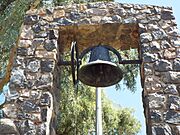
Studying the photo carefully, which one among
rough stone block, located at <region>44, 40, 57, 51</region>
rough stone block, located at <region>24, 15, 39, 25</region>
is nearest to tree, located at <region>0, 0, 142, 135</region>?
rough stone block, located at <region>24, 15, 39, 25</region>

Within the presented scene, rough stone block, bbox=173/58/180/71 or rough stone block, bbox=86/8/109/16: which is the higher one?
rough stone block, bbox=86/8/109/16

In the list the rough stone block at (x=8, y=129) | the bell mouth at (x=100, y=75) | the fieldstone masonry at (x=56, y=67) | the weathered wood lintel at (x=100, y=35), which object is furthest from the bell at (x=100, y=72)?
the rough stone block at (x=8, y=129)

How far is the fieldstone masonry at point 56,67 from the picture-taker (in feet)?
8.66

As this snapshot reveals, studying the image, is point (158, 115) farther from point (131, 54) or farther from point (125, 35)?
point (131, 54)

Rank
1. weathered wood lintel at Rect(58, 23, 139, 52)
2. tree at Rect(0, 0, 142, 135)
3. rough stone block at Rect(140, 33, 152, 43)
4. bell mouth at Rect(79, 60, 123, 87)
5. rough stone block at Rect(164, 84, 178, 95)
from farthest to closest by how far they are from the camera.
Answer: tree at Rect(0, 0, 142, 135) < weathered wood lintel at Rect(58, 23, 139, 52) < rough stone block at Rect(140, 33, 152, 43) < bell mouth at Rect(79, 60, 123, 87) < rough stone block at Rect(164, 84, 178, 95)

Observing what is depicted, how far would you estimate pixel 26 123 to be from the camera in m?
2.65

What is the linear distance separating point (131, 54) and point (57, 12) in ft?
8.73

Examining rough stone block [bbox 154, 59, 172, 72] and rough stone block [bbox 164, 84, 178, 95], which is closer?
rough stone block [bbox 164, 84, 178, 95]

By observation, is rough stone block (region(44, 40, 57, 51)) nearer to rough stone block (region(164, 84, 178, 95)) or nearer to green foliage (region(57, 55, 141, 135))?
rough stone block (region(164, 84, 178, 95))

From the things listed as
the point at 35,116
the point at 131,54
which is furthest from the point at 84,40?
the point at 131,54

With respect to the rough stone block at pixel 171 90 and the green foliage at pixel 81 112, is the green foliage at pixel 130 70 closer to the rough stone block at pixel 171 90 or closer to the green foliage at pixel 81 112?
the green foliage at pixel 81 112

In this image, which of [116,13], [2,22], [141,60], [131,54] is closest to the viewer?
[141,60]

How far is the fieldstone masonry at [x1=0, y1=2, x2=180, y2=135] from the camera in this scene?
264 cm

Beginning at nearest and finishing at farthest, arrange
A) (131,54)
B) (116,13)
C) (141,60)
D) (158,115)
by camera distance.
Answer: (158,115)
(141,60)
(116,13)
(131,54)
